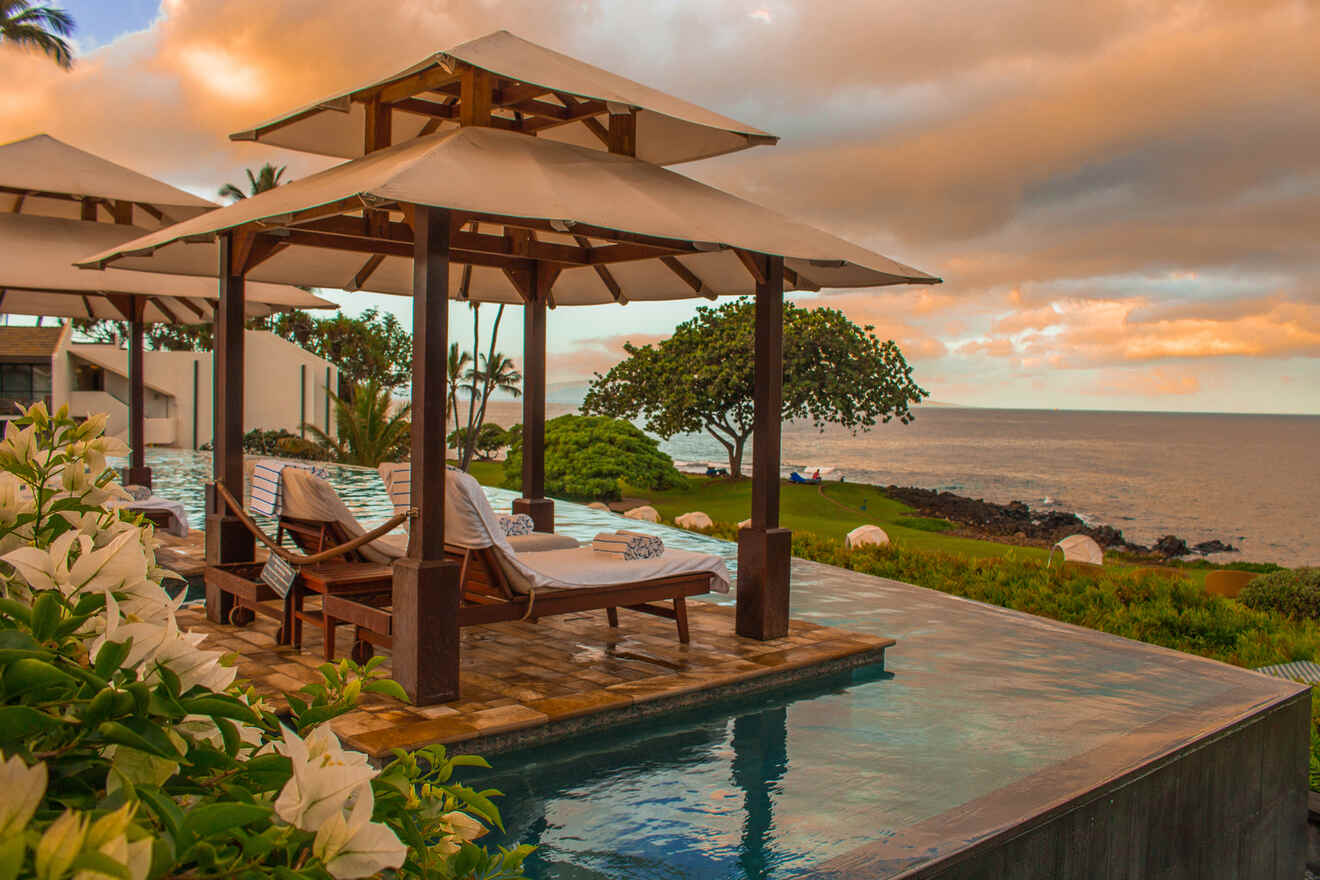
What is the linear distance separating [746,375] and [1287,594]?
20165 millimetres

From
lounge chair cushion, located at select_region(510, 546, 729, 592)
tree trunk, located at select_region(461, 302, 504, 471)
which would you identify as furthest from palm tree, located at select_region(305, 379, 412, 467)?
lounge chair cushion, located at select_region(510, 546, 729, 592)

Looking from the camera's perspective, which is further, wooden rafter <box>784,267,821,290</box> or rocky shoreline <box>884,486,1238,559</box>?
rocky shoreline <box>884,486,1238,559</box>

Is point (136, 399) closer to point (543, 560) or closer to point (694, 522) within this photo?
point (543, 560)

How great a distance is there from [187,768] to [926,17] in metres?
21.0

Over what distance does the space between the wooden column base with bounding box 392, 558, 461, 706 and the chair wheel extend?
1.38ft

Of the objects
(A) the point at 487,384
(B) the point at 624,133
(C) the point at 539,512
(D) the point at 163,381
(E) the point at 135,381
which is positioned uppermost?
(B) the point at 624,133

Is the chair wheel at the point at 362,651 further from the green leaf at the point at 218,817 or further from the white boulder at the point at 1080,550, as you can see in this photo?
the white boulder at the point at 1080,550

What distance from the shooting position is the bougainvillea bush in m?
0.63

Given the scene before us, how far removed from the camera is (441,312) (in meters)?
4.89

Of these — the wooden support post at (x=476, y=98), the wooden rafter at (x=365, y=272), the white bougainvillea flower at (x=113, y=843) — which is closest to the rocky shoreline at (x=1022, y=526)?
the wooden rafter at (x=365, y=272)

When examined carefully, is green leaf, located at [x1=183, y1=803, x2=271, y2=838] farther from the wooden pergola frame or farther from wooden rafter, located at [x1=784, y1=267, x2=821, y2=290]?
wooden rafter, located at [x1=784, y1=267, x2=821, y2=290]

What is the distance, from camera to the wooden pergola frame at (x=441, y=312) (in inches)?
191

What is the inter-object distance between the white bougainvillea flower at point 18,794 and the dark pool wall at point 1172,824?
10.2 ft

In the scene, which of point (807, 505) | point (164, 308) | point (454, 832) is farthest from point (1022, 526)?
point (454, 832)
